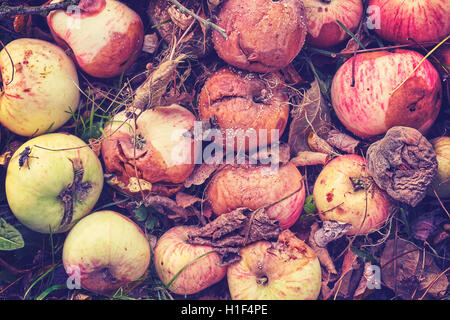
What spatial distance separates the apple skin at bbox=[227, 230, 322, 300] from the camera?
→ 6.21 feet

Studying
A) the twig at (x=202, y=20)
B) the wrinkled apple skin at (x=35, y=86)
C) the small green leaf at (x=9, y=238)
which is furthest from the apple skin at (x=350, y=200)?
the small green leaf at (x=9, y=238)

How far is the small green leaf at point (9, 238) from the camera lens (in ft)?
6.48

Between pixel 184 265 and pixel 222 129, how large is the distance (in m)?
0.76

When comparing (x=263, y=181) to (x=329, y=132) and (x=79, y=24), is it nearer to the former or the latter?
(x=329, y=132)

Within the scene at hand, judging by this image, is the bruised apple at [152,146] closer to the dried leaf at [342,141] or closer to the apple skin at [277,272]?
the apple skin at [277,272]

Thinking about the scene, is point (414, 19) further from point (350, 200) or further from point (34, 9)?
point (34, 9)

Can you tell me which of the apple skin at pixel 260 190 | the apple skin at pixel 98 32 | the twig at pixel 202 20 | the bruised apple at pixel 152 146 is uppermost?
the twig at pixel 202 20

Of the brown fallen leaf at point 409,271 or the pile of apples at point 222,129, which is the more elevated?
the pile of apples at point 222,129

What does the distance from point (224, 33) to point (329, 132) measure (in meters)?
0.90

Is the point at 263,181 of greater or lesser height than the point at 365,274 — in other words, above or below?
above

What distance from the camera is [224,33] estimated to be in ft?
6.18

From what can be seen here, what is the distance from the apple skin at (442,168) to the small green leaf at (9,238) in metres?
2.30

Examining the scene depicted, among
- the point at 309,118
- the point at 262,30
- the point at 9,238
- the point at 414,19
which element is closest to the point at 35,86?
the point at 9,238
